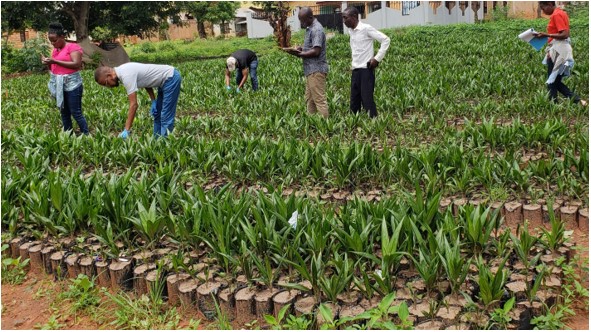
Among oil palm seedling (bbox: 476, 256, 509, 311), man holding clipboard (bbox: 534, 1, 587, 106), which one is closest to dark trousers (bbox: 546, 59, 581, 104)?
man holding clipboard (bbox: 534, 1, 587, 106)

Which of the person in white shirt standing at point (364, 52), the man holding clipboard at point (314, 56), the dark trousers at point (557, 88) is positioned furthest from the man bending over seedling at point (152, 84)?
the dark trousers at point (557, 88)

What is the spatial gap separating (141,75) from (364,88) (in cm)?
259

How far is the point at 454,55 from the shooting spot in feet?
49.8

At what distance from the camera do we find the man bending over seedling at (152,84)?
598 centimetres

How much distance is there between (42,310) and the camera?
3.33m

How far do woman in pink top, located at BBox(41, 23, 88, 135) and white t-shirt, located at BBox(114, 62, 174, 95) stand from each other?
0.88 metres

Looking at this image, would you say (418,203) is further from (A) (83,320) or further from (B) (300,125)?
(B) (300,125)

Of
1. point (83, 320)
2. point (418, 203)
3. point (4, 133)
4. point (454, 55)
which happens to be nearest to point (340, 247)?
point (418, 203)

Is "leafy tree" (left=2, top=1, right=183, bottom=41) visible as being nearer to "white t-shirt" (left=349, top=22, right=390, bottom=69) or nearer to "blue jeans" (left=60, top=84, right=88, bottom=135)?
"blue jeans" (left=60, top=84, right=88, bottom=135)

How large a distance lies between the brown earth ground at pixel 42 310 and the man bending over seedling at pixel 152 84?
2600mm

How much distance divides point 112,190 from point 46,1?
66.5 feet

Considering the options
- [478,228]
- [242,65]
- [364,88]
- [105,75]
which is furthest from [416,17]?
[478,228]

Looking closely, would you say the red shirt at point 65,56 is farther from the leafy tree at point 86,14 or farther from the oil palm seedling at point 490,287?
the leafy tree at point 86,14

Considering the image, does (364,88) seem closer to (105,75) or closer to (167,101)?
(167,101)
